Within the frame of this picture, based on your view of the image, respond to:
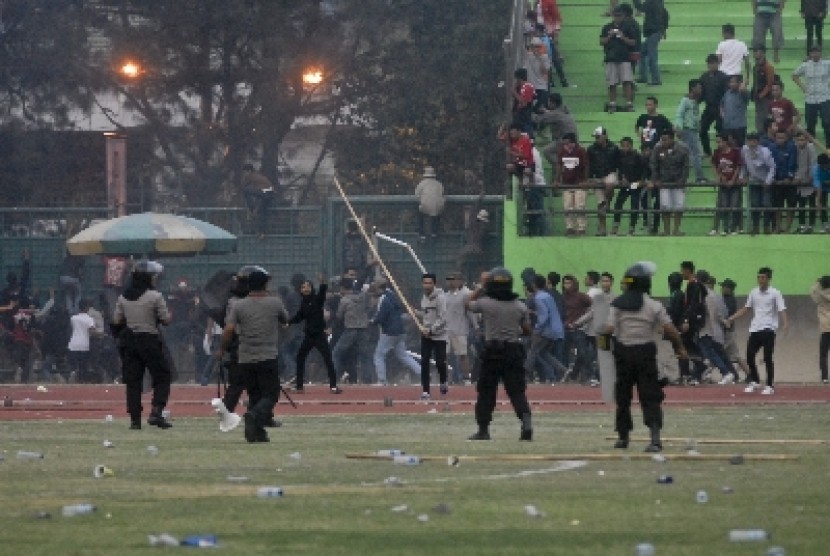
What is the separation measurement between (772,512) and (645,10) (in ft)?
93.8

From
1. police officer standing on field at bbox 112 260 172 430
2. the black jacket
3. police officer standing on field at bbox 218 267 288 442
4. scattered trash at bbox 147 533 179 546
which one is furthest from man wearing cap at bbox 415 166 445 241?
scattered trash at bbox 147 533 179 546

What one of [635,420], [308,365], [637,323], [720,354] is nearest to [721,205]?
[720,354]

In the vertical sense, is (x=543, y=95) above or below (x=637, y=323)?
above

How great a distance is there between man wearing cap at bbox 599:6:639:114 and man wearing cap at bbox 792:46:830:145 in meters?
3.31

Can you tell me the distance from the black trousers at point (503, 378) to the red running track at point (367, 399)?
23.6 feet

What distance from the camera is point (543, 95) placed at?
131 feet

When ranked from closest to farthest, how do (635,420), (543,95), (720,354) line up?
(635,420)
(720,354)
(543,95)

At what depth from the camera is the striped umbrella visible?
3734 cm

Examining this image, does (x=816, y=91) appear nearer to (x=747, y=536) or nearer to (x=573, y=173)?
(x=573, y=173)

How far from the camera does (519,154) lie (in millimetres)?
37438

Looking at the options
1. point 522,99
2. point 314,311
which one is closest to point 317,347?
point 314,311

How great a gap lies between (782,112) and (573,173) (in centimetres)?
344

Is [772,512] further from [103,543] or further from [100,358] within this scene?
[100,358]

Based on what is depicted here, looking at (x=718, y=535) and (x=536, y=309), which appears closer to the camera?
(x=718, y=535)
